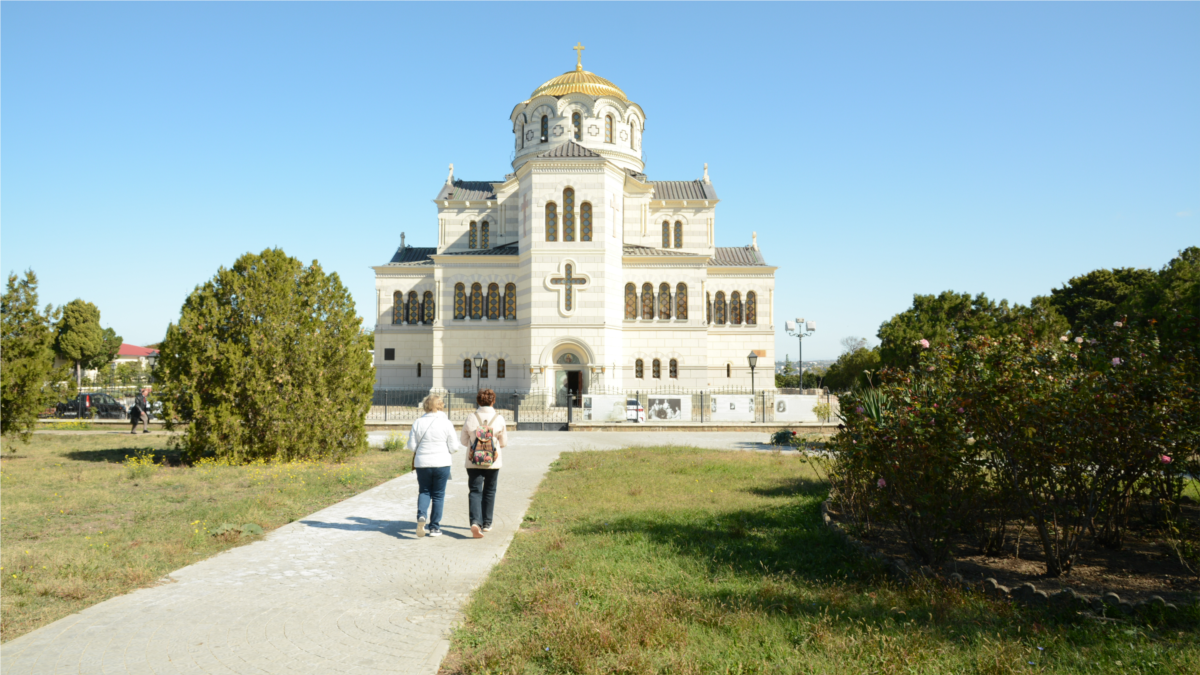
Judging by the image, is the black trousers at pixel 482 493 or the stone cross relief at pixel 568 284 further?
the stone cross relief at pixel 568 284

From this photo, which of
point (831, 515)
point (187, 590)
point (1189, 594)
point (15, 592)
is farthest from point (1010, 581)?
point (15, 592)

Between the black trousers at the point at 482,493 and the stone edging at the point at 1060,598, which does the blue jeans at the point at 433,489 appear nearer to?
the black trousers at the point at 482,493

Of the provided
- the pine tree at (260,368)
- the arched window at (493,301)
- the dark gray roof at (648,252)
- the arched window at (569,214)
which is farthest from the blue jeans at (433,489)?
the dark gray roof at (648,252)

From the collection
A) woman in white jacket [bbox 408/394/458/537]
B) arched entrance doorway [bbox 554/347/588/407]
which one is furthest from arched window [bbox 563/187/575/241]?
woman in white jacket [bbox 408/394/458/537]

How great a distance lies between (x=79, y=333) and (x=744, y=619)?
200 feet

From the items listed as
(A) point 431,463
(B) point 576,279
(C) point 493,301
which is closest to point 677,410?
(B) point 576,279

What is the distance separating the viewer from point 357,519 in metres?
8.30

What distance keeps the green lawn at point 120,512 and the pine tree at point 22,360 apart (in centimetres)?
105

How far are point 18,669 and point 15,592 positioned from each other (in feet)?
6.15

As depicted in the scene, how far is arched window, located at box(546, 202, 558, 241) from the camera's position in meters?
32.0

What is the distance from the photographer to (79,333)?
50.2 m

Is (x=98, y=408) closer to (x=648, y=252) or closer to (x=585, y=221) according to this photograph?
(x=585, y=221)

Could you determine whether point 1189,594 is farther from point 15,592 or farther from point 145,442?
point 145,442

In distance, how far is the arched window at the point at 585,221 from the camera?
105 ft
